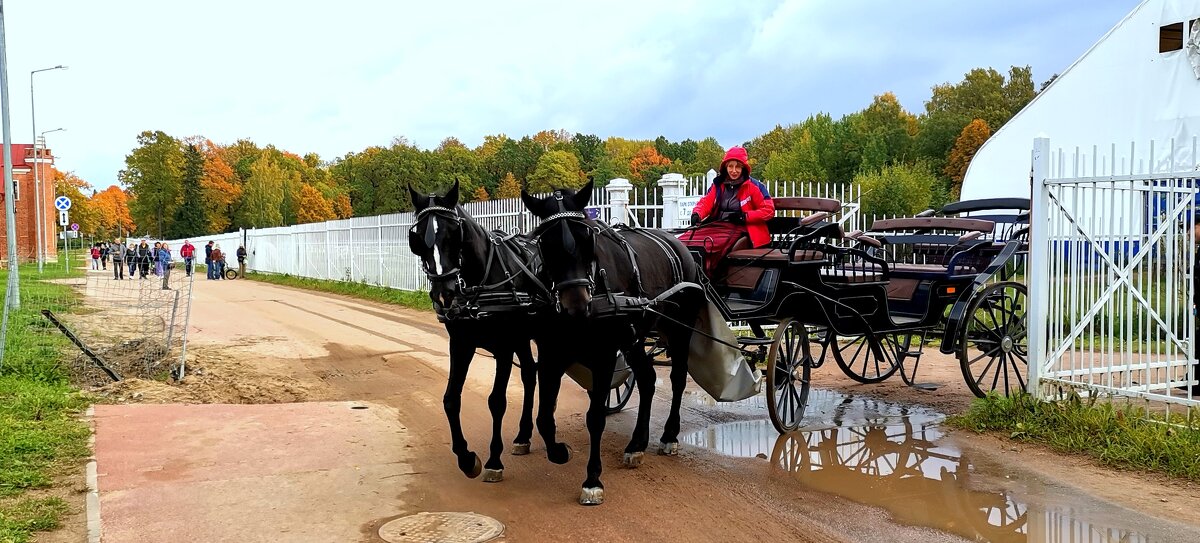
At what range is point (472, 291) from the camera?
5414 mm

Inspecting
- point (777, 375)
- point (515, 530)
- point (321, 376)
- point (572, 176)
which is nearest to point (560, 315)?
point (515, 530)

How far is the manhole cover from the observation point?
15.8ft

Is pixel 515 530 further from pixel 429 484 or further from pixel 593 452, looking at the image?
pixel 429 484

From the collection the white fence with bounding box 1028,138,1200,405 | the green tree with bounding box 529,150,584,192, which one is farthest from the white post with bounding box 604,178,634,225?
the green tree with bounding box 529,150,584,192

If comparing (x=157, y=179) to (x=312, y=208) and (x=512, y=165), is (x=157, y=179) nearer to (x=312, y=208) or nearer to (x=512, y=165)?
(x=312, y=208)

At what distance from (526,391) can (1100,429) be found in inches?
174

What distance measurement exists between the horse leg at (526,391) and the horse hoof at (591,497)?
110 centimetres

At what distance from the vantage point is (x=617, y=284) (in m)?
5.86

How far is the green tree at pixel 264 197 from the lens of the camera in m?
65.9

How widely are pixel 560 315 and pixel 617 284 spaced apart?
55cm

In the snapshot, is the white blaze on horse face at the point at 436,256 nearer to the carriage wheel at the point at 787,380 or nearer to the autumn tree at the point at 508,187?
the carriage wheel at the point at 787,380

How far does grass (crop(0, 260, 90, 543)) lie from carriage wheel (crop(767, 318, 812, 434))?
16.6 ft

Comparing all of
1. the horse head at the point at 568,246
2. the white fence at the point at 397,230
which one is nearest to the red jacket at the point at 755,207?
the white fence at the point at 397,230

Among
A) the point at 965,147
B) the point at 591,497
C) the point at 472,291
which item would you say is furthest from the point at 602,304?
the point at 965,147
